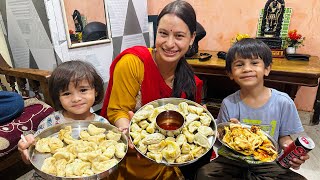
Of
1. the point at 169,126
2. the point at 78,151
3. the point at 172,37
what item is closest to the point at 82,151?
the point at 78,151

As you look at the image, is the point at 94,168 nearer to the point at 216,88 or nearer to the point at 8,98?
the point at 8,98

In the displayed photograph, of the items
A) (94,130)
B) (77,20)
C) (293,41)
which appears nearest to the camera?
(94,130)

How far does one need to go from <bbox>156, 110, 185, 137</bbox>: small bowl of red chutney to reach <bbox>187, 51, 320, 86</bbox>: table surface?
1.40 meters

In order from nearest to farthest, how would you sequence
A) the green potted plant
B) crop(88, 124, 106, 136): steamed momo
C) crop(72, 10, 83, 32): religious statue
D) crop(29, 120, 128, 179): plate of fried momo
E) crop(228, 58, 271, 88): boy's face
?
crop(29, 120, 128, 179): plate of fried momo < crop(88, 124, 106, 136): steamed momo < crop(228, 58, 271, 88): boy's face < crop(72, 10, 83, 32): religious statue < the green potted plant

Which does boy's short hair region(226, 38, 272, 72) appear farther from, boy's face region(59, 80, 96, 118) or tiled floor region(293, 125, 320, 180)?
tiled floor region(293, 125, 320, 180)

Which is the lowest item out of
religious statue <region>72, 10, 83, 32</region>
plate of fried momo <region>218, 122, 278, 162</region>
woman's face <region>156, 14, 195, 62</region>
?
plate of fried momo <region>218, 122, 278, 162</region>

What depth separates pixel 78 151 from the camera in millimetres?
991

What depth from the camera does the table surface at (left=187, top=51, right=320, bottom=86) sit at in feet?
6.61

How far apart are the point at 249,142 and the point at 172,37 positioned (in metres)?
0.71

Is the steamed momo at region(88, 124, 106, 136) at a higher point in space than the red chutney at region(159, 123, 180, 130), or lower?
lower

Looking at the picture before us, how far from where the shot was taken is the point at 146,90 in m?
1.50

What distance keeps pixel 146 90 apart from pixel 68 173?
0.76 metres

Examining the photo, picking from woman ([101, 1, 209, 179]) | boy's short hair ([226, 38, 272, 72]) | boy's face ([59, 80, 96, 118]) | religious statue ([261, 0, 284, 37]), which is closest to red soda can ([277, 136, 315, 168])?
boy's short hair ([226, 38, 272, 72])

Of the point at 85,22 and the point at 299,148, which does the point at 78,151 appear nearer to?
the point at 299,148
